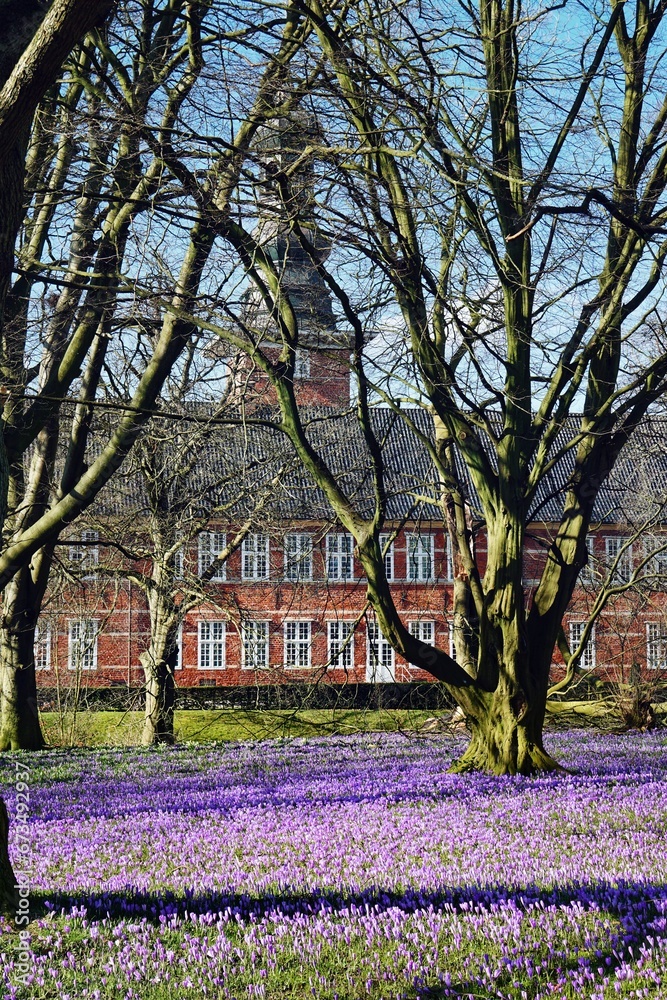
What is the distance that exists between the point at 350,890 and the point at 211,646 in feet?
156

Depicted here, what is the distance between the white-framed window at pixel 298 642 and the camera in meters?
51.9

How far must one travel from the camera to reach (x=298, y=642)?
171 feet

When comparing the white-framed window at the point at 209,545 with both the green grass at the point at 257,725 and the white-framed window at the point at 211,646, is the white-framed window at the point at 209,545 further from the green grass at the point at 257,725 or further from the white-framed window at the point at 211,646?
the white-framed window at the point at 211,646

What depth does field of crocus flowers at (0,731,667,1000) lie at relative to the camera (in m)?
3.84

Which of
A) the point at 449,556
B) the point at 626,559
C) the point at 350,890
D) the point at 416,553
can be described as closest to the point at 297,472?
the point at 416,553

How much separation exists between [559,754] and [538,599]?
2486mm

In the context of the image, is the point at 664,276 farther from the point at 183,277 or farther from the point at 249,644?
the point at 249,644

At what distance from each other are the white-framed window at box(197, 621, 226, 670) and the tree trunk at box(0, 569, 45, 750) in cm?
3552

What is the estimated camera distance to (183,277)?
11.7 meters

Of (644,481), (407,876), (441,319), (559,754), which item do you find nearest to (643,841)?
(407,876)

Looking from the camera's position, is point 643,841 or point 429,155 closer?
point 643,841

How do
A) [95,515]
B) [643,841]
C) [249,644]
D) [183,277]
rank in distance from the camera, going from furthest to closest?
[95,515], [249,644], [183,277], [643,841]

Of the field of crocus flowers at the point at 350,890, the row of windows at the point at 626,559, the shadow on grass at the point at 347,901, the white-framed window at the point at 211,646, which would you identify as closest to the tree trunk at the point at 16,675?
the field of crocus flowers at the point at 350,890

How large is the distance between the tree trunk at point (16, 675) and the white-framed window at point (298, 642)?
35.7 m
